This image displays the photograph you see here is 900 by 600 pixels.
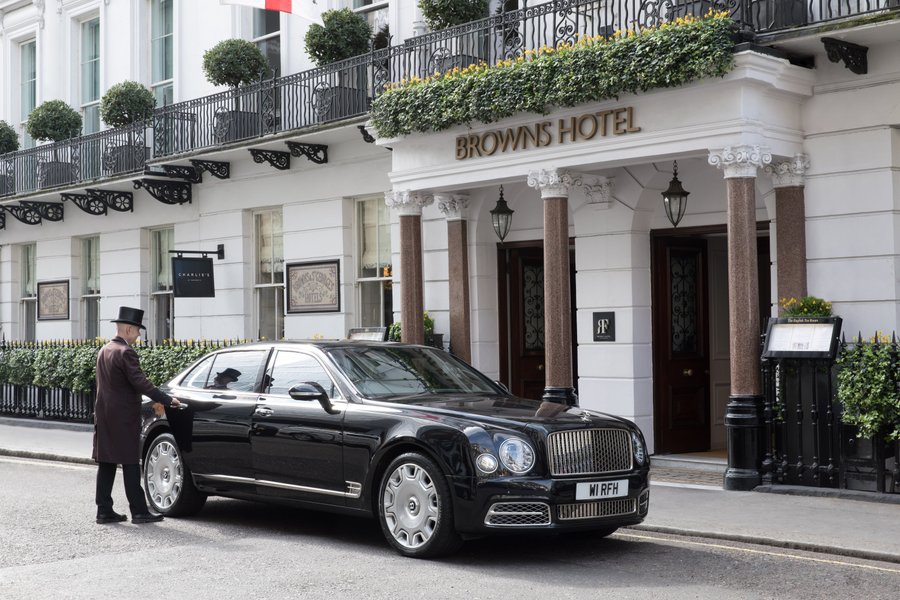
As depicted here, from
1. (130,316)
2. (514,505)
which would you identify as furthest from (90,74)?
(514,505)

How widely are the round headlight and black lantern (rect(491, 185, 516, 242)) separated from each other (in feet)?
26.1

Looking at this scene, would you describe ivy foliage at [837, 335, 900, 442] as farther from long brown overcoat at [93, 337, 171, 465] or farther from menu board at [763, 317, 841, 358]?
long brown overcoat at [93, 337, 171, 465]

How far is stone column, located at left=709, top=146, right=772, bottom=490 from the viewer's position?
1193 centimetres

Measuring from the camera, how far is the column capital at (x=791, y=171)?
499 inches

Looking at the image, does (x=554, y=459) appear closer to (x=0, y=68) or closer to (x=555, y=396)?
(x=555, y=396)

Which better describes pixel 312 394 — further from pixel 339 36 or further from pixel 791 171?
pixel 339 36

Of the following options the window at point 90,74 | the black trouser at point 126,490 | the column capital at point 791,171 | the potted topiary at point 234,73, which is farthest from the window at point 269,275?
the black trouser at point 126,490

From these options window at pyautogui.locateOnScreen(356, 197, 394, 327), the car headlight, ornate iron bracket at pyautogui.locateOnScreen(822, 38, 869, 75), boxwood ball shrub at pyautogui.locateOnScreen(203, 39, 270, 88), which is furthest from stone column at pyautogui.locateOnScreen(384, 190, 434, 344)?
the car headlight

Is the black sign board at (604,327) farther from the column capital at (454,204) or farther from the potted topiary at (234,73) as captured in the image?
the potted topiary at (234,73)

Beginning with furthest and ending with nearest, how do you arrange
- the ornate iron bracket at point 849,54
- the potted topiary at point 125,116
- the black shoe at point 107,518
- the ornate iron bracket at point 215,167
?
the potted topiary at point 125,116 → the ornate iron bracket at point 215,167 → the ornate iron bracket at point 849,54 → the black shoe at point 107,518

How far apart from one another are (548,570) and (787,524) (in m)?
2.73

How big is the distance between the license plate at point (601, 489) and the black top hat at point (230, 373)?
341cm

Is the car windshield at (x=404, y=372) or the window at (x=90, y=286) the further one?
the window at (x=90, y=286)

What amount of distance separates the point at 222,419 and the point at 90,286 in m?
15.1
